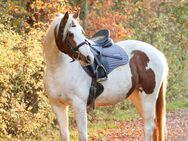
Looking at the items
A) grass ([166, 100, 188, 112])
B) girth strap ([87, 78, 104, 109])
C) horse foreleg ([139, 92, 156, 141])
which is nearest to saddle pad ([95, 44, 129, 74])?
girth strap ([87, 78, 104, 109])

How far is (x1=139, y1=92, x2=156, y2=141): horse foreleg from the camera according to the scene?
6730 mm

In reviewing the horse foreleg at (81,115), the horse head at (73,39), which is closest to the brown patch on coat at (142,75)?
the horse foreleg at (81,115)

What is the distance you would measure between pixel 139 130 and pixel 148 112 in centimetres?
470

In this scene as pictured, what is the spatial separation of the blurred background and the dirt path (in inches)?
14.5

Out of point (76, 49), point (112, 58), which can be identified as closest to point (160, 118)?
point (112, 58)

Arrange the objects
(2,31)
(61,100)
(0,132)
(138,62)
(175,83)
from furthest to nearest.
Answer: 1. (175,83)
2. (2,31)
3. (0,132)
4. (138,62)
5. (61,100)

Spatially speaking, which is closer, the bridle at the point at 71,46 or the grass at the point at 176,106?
the bridle at the point at 71,46

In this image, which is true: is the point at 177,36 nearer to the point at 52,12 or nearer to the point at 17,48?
the point at 52,12

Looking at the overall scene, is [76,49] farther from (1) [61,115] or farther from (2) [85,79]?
(1) [61,115]

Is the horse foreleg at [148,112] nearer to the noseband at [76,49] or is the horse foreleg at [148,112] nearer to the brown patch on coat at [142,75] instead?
the brown patch on coat at [142,75]

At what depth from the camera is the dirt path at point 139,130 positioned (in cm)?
983

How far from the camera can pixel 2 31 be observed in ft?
27.9

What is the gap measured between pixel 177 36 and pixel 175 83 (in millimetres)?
3256

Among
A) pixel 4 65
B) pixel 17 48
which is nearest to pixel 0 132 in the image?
pixel 4 65
